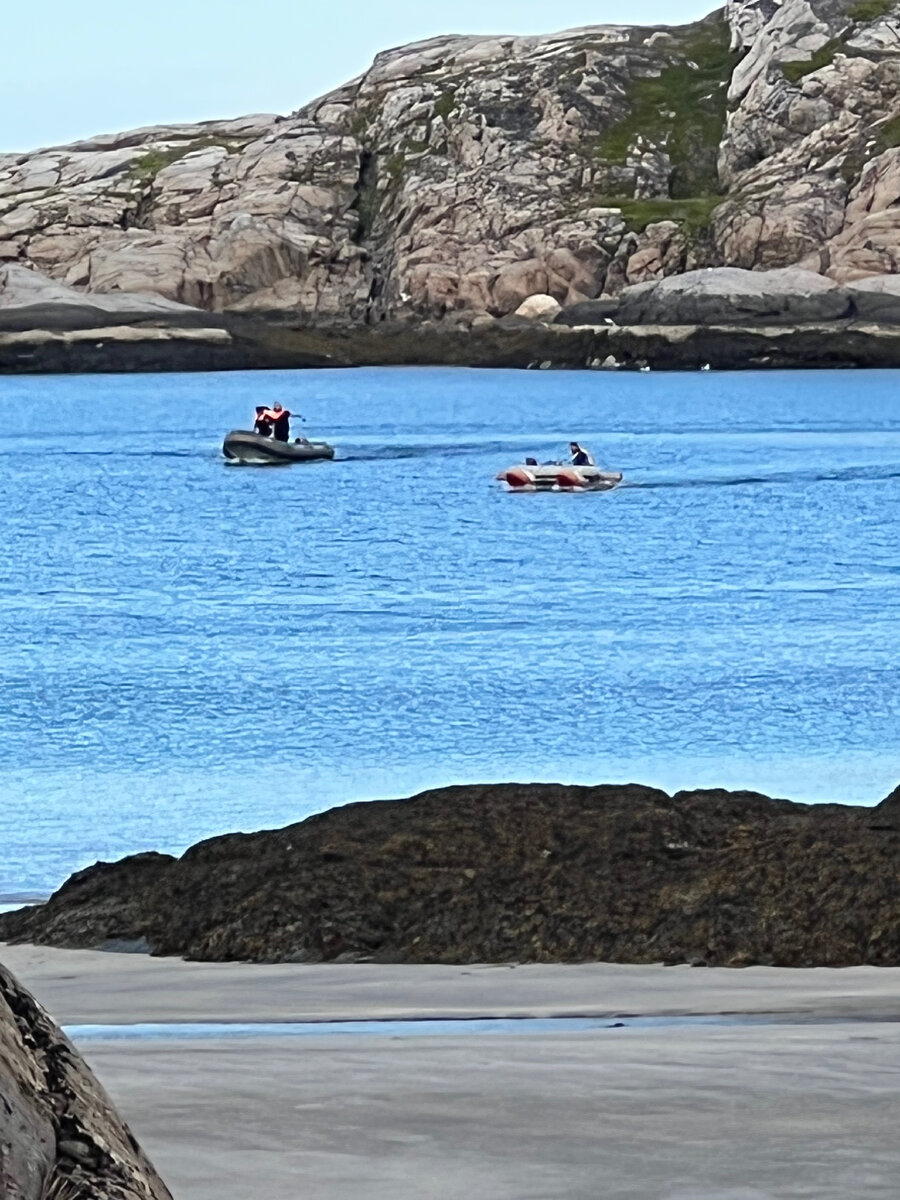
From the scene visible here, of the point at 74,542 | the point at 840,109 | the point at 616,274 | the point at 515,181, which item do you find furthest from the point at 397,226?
the point at 74,542

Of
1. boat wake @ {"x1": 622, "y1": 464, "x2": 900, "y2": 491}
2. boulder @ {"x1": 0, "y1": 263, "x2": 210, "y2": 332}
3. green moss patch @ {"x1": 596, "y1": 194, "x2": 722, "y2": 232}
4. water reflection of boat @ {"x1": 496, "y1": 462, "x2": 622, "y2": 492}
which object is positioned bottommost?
boat wake @ {"x1": 622, "y1": 464, "x2": 900, "y2": 491}

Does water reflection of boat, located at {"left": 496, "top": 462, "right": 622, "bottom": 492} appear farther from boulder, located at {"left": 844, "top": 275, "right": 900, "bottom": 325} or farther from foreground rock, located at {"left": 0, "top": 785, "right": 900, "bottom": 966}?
boulder, located at {"left": 844, "top": 275, "right": 900, "bottom": 325}

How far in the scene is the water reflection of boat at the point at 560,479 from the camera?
233 ft

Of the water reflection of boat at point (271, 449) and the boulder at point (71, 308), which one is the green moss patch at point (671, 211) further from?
the water reflection of boat at point (271, 449)

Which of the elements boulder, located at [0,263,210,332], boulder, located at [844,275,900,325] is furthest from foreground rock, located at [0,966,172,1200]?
boulder, located at [0,263,210,332]

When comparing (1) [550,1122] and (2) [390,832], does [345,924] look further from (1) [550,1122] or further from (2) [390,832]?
(1) [550,1122]

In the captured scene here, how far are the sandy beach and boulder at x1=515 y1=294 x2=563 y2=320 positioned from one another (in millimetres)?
169941

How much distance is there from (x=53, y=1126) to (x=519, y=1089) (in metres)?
3.37

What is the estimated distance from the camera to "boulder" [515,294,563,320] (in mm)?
177750

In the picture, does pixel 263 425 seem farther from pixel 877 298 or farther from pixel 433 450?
pixel 877 298

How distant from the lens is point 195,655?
33094 mm

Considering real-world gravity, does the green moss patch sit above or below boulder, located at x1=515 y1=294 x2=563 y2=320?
above

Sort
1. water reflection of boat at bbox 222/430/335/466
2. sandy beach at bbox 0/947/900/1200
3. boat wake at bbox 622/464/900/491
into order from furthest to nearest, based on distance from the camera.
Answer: water reflection of boat at bbox 222/430/335/466, boat wake at bbox 622/464/900/491, sandy beach at bbox 0/947/900/1200

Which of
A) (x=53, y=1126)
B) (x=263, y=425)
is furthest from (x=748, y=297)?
(x=53, y=1126)
